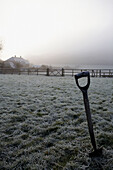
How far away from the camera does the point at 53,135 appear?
6.49 feet

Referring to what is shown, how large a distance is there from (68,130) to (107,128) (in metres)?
0.74

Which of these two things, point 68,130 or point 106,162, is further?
point 68,130

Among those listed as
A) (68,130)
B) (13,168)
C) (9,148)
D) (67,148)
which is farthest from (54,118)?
(13,168)

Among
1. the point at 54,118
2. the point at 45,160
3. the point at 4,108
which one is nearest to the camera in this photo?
the point at 45,160

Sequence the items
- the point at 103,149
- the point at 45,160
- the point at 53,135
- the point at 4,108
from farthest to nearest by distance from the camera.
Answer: the point at 4,108 → the point at 53,135 → the point at 103,149 → the point at 45,160

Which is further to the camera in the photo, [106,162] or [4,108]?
[4,108]

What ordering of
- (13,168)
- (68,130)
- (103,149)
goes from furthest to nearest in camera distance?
(68,130) → (103,149) → (13,168)

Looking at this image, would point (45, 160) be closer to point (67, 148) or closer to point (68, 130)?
point (67, 148)

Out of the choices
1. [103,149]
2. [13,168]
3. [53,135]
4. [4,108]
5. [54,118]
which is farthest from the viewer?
[4,108]

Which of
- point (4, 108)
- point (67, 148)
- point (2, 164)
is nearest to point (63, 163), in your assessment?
point (67, 148)

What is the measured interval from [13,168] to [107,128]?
1697 millimetres

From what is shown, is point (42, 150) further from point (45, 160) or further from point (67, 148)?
point (67, 148)

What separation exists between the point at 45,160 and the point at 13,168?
0.38 meters

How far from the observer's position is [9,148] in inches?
66.3
